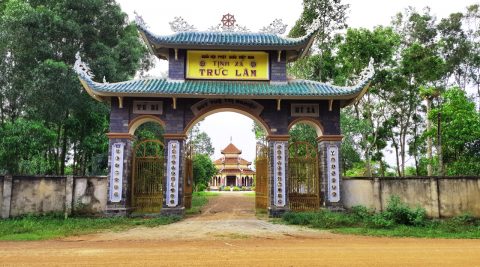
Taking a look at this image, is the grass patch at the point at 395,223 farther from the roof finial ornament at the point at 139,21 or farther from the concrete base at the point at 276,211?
the roof finial ornament at the point at 139,21

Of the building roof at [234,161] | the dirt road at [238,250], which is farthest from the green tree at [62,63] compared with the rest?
the building roof at [234,161]

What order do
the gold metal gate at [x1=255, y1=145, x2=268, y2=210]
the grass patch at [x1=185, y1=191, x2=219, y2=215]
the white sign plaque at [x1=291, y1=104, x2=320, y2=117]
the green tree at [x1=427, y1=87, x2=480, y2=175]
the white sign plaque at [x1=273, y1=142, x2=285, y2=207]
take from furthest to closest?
1. the grass patch at [x1=185, y1=191, x2=219, y2=215]
2. the green tree at [x1=427, y1=87, x2=480, y2=175]
3. the gold metal gate at [x1=255, y1=145, x2=268, y2=210]
4. the white sign plaque at [x1=291, y1=104, x2=320, y2=117]
5. the white sign plaque at [x1=273, y1=142, x2=285, y2=207]

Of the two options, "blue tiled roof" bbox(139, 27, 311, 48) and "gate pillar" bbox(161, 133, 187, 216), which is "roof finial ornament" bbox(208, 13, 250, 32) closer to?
"blue tiled roof" bbox(139, 27, 311, 48)

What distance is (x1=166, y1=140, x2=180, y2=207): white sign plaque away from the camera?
12.7 metres

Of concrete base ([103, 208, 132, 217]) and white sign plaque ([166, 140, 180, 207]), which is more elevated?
white sign plaque ([166, 140, 180, 207])

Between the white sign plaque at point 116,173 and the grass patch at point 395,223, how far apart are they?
18.8 feet

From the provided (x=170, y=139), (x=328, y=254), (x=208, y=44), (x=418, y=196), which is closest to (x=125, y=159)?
(x=170, y=139)

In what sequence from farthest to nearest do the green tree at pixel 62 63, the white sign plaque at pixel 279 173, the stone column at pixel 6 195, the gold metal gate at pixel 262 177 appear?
the green tree at pixel 62 63, the gold metal gate at pixel 262 177, the white sign plaque at pixel 279 173, the stone column at pixel 6 195

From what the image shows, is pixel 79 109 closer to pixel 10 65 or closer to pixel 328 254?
pixel 10 65

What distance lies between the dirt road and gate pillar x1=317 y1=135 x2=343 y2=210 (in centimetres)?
331

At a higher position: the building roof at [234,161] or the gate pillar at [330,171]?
the building roof at [234,161]

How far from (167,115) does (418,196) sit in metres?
8.68

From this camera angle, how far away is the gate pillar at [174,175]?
12695 mm

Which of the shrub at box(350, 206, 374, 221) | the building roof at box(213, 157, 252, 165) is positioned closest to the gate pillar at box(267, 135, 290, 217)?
the shrub at box(350, 206, 374, 221)
